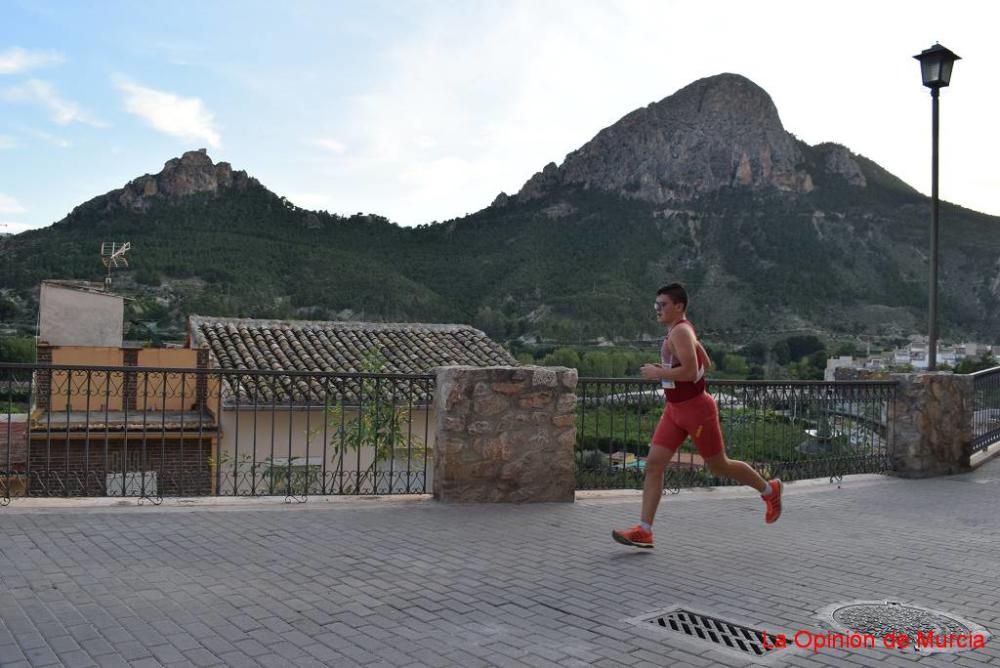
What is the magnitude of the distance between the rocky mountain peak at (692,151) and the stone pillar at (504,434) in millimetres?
74252

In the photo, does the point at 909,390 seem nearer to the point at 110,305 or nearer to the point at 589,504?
the point at 589,504

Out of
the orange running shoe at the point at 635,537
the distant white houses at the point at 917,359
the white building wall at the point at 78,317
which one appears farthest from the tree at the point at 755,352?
the orange running shoe at the point at 635,537

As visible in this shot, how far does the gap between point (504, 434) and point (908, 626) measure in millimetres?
3604

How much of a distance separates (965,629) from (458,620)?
2.48 m

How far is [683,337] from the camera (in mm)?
5016

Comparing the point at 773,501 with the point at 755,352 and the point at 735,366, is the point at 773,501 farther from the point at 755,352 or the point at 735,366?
the point at 755,352

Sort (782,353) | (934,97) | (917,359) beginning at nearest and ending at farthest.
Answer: (934,97), (917,359), (782,353)

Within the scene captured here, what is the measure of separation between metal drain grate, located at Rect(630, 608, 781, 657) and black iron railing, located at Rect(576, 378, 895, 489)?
346cm

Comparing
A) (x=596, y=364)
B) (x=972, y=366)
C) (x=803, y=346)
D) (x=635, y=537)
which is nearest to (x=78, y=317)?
(x=635, y=537)

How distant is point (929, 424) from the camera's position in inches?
360

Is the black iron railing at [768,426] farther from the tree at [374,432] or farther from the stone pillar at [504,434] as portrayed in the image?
the tree at [374,432]

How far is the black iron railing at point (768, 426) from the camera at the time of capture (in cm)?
773

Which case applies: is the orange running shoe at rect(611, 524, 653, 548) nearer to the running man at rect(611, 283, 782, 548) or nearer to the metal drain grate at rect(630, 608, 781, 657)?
the running man at rect(611, 283, 782, 548)

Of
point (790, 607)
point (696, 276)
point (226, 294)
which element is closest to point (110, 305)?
point (790, 607)
